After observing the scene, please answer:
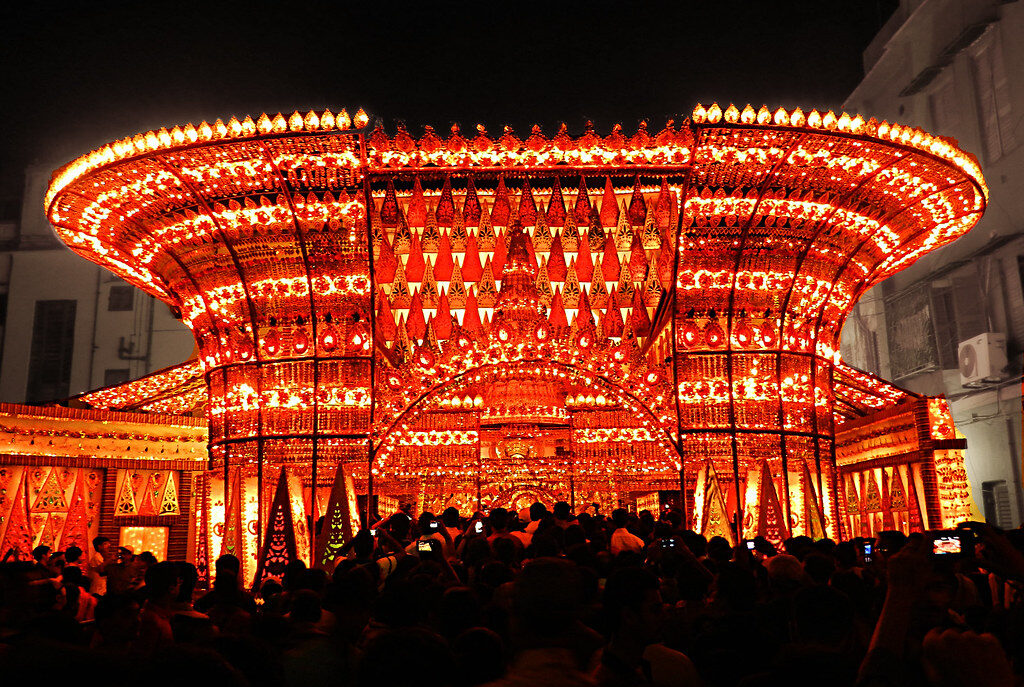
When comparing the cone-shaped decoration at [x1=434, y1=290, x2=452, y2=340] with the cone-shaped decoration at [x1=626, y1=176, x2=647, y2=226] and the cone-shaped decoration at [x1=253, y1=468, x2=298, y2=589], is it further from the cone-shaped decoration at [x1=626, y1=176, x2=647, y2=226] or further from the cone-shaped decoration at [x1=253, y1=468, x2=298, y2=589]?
the cone-shaped decoration at [x1=253, y1=468, x2=298, y2=589]

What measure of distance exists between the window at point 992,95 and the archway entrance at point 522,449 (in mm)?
12890

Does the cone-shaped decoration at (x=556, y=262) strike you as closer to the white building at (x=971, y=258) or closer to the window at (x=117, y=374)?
the white building at (x=971, y=258)

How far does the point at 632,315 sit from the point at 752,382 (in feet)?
14.1

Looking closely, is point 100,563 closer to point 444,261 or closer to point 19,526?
point 19,526

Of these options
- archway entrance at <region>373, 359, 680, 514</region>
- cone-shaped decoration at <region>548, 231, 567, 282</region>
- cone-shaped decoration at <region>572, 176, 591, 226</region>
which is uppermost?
cone-shaped decoration at <region>572, 176, 591, 226</region>

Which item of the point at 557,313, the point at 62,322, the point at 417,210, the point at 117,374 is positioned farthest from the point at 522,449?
the point at 62,322

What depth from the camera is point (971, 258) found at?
25.5 meters

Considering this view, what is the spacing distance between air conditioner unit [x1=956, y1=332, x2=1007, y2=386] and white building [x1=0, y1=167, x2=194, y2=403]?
A: 21119 mm

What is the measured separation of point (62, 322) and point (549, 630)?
27.9m

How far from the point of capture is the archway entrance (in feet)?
59.7

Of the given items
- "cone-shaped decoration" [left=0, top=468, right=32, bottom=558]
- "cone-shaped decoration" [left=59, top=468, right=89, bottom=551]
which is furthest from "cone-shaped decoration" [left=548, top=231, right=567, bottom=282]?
"cone-shaped decoration" [left=0, top=468, right=32, bottom=558]

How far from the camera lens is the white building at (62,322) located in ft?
90.5

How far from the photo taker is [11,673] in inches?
92.8

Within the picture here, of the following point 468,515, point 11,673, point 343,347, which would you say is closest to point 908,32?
point 468,515
